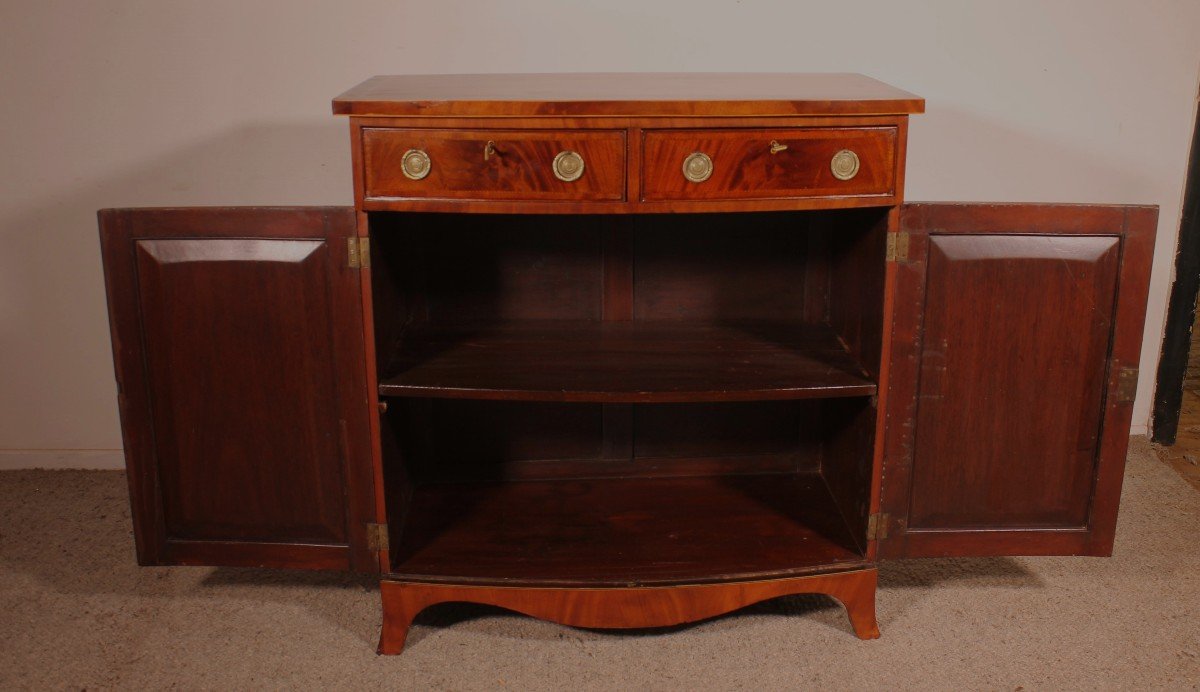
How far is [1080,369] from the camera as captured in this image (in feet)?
5.93

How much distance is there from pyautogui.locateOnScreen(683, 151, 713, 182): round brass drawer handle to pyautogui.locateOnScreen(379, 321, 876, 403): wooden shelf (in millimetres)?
378

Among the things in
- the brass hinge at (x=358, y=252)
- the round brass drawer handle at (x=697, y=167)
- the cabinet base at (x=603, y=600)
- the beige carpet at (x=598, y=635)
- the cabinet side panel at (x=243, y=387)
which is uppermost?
the round brass drawer handle at (x=697, y=167)

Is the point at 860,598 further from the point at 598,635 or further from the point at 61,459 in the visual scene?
the point at 61,459

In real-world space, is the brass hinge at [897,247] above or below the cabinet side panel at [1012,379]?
above

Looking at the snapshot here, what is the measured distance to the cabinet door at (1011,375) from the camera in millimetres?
1738

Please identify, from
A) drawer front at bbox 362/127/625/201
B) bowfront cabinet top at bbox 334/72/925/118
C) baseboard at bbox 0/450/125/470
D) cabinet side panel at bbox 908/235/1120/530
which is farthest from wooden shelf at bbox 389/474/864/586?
baseboard at bbox 0/450/125/470

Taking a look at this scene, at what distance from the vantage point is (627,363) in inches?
76.0

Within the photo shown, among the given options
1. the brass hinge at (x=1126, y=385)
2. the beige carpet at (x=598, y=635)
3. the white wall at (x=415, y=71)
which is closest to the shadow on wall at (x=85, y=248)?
the white wall at (x=415, y=71)

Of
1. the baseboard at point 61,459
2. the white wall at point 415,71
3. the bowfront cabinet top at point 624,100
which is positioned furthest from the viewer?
the baseboard at point 61,459


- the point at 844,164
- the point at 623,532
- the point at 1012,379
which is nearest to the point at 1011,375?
the point at 1012,379

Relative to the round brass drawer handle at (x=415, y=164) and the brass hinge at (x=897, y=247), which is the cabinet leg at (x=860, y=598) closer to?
the brass hinge at (x=897, y=247)

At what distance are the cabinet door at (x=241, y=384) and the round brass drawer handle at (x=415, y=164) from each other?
125mm

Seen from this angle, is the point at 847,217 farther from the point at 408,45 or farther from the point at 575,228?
the point at 408,45

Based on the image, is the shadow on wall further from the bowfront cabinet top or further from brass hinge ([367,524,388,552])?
brass hinge ([367,524,388,552])
